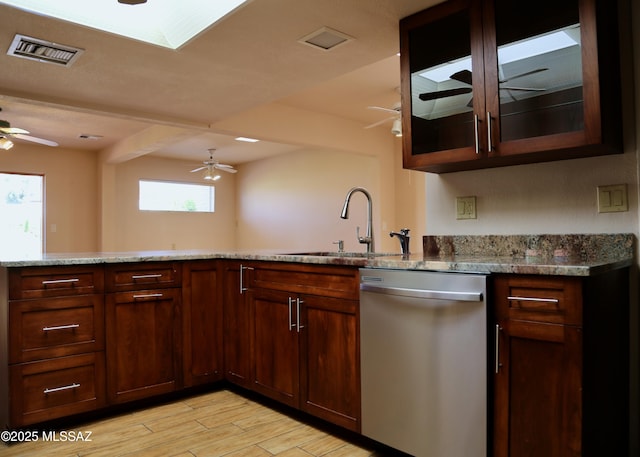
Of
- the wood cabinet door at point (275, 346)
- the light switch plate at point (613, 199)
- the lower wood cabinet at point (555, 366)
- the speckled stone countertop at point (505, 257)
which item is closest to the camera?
the lower wood cabinet at point (555, 366)

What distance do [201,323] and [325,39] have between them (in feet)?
5.99

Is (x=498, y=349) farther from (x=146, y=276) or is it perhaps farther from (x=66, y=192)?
(x=66, y=192)

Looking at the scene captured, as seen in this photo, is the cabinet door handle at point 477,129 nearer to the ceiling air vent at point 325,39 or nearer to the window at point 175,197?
the ceiling air vent at point 325,39

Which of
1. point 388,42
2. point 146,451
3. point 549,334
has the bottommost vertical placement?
Result: point 146,451

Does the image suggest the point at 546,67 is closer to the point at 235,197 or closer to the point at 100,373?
the point at 100,373

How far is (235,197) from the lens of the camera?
954cm

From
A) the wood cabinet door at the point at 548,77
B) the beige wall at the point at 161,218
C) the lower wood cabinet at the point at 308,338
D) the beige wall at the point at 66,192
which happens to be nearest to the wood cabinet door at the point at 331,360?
the lower wood cabinet at the point at 308,338

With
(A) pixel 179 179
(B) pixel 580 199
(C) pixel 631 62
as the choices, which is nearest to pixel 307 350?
(B) pixel 580 199

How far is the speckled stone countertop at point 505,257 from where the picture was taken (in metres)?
1.53

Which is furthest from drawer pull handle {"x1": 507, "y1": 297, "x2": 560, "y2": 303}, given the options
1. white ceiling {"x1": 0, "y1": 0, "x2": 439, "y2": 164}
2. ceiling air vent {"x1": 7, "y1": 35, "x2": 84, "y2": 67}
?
ceiling air vent {"x1": 7, "y1": 35, "x2": 84, "y2": 67}

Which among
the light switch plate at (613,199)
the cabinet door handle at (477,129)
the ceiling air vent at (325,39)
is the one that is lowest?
the light switch plate at (613,199)

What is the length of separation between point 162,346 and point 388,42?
7.08ft

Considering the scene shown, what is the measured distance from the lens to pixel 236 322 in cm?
284

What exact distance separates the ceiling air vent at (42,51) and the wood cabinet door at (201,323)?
4.69 ft
